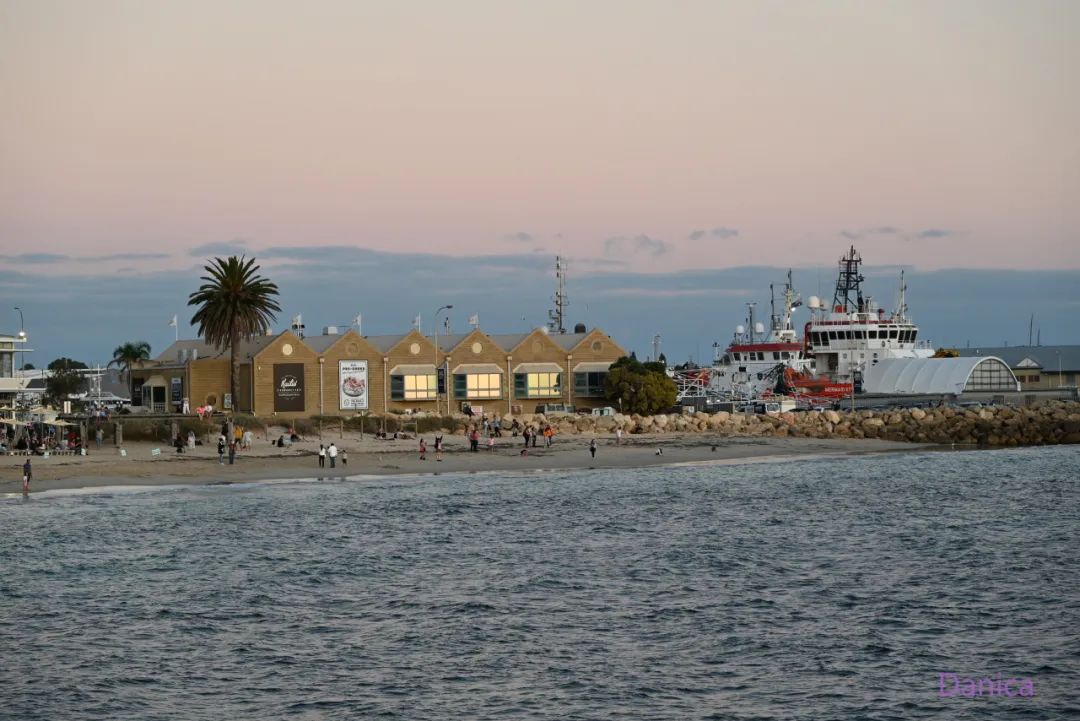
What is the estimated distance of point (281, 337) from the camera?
92.1m

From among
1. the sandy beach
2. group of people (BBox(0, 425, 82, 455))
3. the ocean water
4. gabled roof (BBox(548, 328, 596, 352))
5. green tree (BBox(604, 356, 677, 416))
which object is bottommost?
the ocean water

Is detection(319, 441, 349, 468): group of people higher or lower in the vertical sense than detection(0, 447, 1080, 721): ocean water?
higher

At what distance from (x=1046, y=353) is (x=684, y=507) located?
336ft

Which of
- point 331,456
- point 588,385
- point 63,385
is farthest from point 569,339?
point 63,385

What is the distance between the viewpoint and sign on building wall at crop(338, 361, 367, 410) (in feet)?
308

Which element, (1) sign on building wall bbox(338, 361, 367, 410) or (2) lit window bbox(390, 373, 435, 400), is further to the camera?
(2) lit window bbox(390, 373, 435, 400)

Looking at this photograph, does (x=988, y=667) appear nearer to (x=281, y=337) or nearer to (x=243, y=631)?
(x=243, y=631)

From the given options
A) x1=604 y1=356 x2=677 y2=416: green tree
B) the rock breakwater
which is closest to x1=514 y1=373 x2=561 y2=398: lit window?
x1=604 y1=356 x2=677 y2=416: green tree

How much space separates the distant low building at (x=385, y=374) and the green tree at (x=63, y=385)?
28.1 meters

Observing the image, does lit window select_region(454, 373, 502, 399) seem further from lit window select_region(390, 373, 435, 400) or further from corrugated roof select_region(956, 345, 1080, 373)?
corrugated roof select_region(956, 345, 1080, 373)

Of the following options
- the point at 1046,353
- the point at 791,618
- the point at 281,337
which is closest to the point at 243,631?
the point at 791,618

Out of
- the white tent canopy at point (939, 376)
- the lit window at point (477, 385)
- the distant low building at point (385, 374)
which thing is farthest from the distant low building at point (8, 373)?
the white tent canopy at point (939, 376)

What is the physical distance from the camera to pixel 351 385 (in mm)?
93875

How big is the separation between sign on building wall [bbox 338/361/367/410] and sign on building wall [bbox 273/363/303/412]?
2.83 metres
